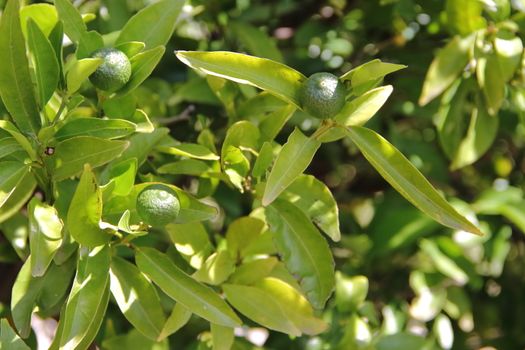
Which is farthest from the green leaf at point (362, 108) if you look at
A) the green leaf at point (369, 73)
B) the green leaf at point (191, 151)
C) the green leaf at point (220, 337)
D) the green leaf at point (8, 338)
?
the green leaf at point (8, 338)

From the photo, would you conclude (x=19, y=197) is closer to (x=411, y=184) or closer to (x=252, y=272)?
(x=252, y=272)

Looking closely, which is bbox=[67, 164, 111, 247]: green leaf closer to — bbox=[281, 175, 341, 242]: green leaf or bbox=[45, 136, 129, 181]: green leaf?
bbox=[45, 136, 129, 181]: green leaf

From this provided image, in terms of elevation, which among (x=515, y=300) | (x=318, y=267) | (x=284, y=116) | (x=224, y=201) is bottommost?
(x=515, y=300)

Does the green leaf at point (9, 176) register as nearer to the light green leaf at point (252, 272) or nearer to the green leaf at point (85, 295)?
the green leaf at point (85, 295)

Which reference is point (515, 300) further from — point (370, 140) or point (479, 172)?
point (370, 140)

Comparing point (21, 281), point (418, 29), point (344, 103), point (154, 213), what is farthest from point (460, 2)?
point (21, 281)

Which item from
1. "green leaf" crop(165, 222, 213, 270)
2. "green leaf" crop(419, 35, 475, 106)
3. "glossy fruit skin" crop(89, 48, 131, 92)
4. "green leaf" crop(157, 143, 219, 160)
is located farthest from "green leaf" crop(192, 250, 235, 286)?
"green leaf" crop(419, 35, 475, 106)
